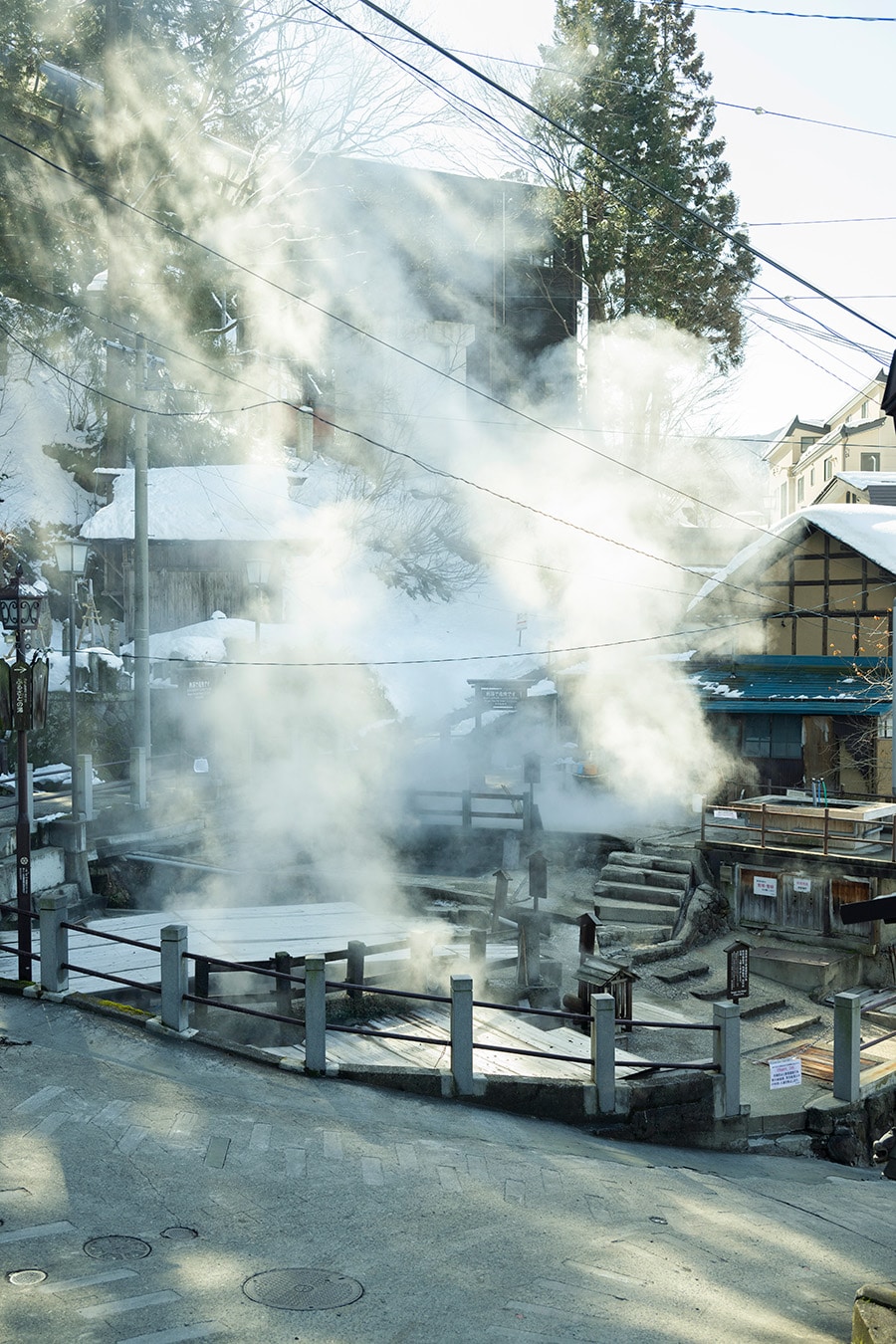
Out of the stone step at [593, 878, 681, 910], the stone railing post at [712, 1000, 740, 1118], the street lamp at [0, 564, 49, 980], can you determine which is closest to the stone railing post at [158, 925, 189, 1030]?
the street lamp at [0, 564, 49, 980]

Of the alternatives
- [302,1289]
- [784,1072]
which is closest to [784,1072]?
[784,1072]

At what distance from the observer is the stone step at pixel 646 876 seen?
1956 cm

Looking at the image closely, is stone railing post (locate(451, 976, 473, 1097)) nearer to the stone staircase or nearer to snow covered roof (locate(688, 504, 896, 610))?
the stone staircase

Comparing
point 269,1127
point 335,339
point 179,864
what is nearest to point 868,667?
point 179,864

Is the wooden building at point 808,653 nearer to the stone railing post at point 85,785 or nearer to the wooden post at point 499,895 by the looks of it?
the wooden post at point 499,895

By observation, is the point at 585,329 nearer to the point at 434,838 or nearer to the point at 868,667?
the point at 868,667

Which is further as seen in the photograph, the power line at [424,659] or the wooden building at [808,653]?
the power line at [424,659]

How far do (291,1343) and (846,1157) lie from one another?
848cm

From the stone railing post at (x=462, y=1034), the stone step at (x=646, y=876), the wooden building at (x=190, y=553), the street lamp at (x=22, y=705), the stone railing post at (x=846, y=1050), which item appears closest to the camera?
the stone railing post at (x=462, y=1034)

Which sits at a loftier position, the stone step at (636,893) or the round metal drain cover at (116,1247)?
the round metal drain cover at (116,1247)

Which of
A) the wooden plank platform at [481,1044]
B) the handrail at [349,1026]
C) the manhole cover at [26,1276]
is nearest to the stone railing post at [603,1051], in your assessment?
the handrail at [349,1026]

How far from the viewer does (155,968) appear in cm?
1300

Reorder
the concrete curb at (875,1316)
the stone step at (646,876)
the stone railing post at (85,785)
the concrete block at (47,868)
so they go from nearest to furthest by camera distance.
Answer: the concrete curb at (875,1316), the concrete block at (47,868), the stone railing post at (85,785), the stone step at (646,876)

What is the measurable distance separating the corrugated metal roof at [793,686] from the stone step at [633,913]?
6.79 metres
